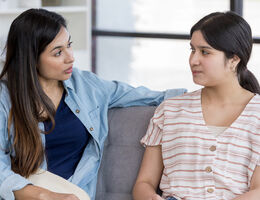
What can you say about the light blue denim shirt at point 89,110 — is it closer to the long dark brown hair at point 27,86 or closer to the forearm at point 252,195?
the long dark brown hair at point 27,86

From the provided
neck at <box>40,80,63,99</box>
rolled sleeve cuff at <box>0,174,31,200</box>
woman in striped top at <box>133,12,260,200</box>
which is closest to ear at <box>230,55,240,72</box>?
woman in striped top at <box>133,12,260,200</box>

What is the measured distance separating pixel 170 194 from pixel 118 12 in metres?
2.36

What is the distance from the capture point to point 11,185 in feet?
5.92

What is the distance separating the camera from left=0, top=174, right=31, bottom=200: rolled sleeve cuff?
1.80 m

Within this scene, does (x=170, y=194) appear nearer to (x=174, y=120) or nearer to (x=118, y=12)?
(x=174, y=120)

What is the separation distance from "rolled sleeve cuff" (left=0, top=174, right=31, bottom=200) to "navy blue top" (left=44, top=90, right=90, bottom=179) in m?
0.17

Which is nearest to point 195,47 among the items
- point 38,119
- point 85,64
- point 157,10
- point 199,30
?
point 199,30

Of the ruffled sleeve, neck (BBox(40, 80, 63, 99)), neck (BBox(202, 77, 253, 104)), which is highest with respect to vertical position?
neck (BBox(202, 77, 253, 104))

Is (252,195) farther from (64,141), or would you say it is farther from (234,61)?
(64,141)

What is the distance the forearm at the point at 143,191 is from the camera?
1812 millimetres

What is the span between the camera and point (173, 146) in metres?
1.85

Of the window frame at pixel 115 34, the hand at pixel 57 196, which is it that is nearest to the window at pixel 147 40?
the window frame at pixel 115 34

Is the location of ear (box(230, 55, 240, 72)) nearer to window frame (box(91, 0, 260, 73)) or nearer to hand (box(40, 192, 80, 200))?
hand (box(40, 192, 80, 200))

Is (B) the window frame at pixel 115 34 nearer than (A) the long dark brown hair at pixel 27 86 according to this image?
No
